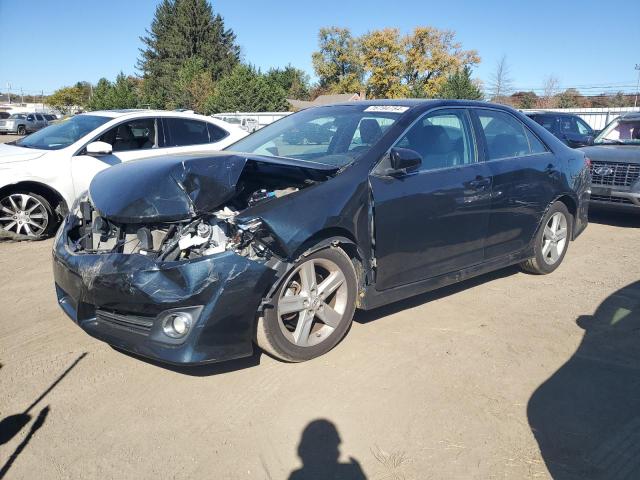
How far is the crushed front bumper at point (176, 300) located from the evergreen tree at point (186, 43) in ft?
201

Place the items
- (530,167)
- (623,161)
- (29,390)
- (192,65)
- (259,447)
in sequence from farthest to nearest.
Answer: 1. (192,65)
2. (623,161)
3. (530,167)
4. (29,390)
5. (259,447)

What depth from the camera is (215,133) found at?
8.05 m

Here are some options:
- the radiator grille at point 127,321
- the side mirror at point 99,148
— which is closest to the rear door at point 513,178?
the radiator grille at point 127,321

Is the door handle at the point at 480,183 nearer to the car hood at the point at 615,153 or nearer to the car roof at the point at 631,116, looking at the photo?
the car hood at the point at 615,153

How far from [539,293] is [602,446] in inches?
97.0

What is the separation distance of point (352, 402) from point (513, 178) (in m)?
2.70

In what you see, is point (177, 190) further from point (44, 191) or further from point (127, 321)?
point (44, 191)

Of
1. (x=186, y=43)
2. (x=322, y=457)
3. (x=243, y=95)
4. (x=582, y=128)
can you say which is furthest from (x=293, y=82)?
(x=322, y=457)

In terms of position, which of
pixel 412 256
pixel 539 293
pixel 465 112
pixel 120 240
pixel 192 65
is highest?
pixel 192 65

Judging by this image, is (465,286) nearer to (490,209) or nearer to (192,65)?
(490,209)

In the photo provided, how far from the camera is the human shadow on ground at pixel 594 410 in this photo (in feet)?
8.58

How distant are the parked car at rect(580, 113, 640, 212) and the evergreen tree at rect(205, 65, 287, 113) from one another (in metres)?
35.0

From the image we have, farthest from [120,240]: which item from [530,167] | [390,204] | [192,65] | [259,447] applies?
[192,65]

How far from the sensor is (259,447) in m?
2.73
